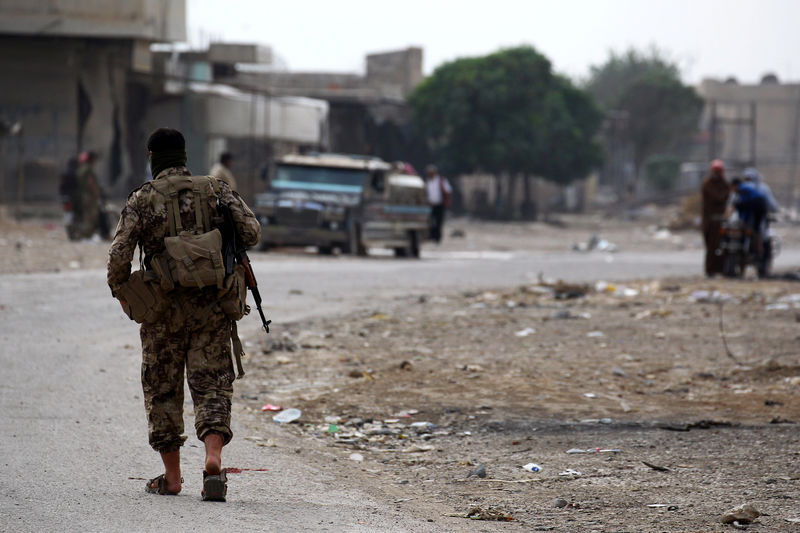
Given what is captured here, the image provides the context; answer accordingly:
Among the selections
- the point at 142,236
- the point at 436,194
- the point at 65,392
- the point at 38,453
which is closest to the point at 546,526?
the point at 142,236

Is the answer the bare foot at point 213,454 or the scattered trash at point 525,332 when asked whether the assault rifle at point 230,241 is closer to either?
the bare foot at point 213,454

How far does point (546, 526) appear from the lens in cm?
488

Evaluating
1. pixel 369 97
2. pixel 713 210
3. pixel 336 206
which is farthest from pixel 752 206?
pixel 369 97

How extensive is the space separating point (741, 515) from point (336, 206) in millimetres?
16625

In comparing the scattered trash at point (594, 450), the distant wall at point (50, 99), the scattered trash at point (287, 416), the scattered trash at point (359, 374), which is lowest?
the scattered trash at point (287, 416)

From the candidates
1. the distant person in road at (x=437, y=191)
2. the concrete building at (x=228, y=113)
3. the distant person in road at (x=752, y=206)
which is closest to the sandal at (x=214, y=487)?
the distant person in road at (x=752, y=206)

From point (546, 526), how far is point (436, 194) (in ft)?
71.9

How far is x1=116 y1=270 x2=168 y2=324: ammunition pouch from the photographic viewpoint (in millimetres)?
4738

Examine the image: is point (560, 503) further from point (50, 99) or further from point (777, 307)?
point (50, 99)

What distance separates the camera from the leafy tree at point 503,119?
47.3 m

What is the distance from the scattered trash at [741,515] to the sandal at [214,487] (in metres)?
2.08

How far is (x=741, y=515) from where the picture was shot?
4.82 m

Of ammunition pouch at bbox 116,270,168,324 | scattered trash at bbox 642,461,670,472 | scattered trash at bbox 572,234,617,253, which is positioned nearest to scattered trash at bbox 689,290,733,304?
scattered trash at bbox 642,461,670,472

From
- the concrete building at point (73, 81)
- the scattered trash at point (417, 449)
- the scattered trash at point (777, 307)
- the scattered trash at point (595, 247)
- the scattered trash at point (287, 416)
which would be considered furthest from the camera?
the concrete building at point (73, 81)
